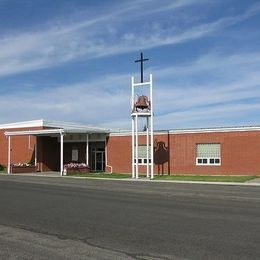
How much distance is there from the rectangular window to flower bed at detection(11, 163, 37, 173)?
669 inches

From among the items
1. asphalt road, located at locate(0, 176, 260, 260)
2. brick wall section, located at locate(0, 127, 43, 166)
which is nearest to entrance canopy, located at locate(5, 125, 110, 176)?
brick wall section, located at locate(0, 127, 43, 166)

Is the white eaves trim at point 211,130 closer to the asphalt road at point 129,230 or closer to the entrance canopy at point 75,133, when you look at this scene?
the entrance canopy at point 75,133

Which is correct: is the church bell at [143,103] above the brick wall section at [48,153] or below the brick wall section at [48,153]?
above

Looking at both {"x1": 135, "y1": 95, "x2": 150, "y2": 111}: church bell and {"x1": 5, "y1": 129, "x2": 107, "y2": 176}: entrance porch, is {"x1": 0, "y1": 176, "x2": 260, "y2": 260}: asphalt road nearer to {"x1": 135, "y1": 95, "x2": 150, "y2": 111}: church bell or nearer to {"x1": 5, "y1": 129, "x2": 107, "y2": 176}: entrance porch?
{"x1": 135, "y1": 95, "x2": 150, "y2": 111}: church bell

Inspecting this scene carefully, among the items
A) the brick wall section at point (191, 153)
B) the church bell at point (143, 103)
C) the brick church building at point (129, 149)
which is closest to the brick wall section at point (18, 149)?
the brick church building at point (129, 149)

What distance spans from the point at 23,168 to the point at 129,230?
39.2 meters

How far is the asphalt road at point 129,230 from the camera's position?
8.95 metres

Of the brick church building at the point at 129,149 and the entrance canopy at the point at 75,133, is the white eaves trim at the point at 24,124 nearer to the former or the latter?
the brick church building at the point at 129,149

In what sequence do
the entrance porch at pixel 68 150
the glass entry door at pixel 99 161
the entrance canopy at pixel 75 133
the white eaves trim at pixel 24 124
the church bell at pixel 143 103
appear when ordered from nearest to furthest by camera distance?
the church bell at pixel 143 103 → the entrance canopy at pixel 75 133 → the entrance porch at pixel 68 150 → the glass entry door at pixel 99 161 → the white eaves trim at pixel 24 124

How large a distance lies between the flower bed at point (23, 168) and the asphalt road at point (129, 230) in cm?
3105

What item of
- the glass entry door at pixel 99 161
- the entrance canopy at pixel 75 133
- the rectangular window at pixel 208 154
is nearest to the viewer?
the rectangular window at pixel 208 154

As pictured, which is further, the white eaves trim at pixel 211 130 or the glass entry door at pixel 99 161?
the glass entry door at pixel 99 161

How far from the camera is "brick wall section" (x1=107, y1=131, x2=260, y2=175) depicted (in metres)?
38.9

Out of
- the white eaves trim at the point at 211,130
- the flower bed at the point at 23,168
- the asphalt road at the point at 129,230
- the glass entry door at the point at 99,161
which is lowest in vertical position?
the asphalt road at the point at 129,230
